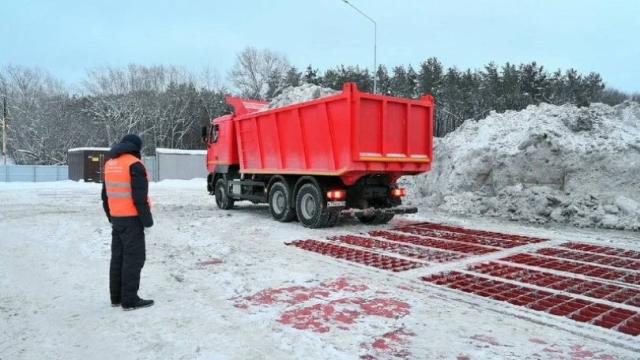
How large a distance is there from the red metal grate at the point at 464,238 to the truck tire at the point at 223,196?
19.6 feet

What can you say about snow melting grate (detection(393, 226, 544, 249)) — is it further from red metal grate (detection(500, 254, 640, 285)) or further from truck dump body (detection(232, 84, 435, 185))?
truck dump body (detection(232, 84, 435, 185))

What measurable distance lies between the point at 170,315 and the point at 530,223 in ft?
31.5

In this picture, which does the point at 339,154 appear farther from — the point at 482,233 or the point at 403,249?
the point at 482,233

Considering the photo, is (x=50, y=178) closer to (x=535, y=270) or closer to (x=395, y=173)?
(x=395, y=173)

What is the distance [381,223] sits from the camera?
12031 millimetres

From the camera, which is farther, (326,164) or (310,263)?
(326,164)

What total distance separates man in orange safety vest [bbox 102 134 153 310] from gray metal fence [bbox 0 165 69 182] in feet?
117

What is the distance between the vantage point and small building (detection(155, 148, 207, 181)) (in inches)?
1389

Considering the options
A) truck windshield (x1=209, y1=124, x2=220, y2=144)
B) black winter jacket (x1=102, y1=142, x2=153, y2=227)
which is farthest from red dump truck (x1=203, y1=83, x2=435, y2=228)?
black winter jacket (x1=102, y1=142, x2=153, y2=227)

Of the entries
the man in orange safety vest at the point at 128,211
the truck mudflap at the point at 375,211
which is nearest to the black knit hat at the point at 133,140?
the man in orange safety vest at the point at 128,211

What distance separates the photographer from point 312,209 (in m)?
11.4

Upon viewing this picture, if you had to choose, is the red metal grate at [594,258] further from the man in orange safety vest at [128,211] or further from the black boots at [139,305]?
the man in orange safety vest at [128,211]

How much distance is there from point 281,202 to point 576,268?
6979mm

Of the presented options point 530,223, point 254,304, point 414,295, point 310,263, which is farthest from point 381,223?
point 254,304
